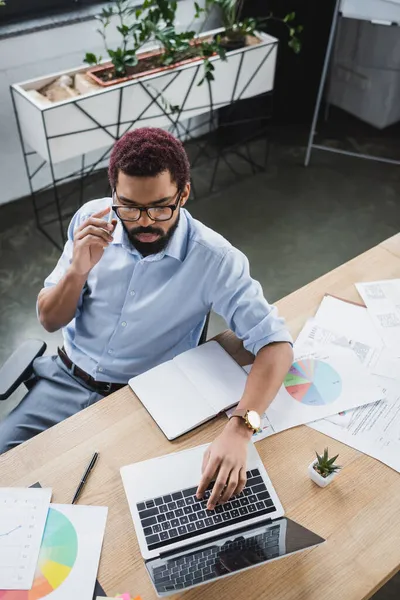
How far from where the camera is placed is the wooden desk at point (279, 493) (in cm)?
110

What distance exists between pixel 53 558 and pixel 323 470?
0.58 m

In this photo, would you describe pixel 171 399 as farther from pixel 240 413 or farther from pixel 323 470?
pixel 323 470

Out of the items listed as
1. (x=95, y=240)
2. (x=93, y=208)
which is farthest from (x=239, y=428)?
(x=93, y=208)

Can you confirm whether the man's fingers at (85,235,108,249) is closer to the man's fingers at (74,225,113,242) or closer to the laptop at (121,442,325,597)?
the man's fingers at (74,225,113,242)

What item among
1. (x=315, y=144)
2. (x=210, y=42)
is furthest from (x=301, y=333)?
(x=315, y=144)

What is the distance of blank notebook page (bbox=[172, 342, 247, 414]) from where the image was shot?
1.41 meters

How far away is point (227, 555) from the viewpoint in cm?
114

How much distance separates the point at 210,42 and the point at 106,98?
0.78 m

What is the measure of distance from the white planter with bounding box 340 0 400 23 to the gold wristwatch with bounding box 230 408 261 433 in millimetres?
2528

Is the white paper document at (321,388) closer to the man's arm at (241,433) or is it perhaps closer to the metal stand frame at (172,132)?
the man's arm at (241,433)

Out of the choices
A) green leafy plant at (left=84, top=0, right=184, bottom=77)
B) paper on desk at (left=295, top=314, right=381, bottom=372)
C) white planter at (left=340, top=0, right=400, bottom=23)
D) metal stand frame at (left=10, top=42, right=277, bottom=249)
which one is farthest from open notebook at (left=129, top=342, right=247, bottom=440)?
white planter at (left=340, top=0, right=400, bottom=23)

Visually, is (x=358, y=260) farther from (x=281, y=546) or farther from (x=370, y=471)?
(x=281, y=546)

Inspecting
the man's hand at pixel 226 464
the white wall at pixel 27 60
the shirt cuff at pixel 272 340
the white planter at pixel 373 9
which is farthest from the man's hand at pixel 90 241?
the white planter at pixel 373 9

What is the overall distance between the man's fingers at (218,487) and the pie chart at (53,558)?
28 centimetres
